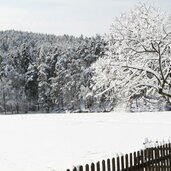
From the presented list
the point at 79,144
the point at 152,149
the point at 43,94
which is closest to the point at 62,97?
the point at 43,94

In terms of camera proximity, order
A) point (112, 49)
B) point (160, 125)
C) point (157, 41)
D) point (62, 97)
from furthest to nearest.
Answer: point (62, 97) < point (160, 125) < point (112, 49) < point (157, 41)

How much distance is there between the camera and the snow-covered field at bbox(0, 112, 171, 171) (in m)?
18.6

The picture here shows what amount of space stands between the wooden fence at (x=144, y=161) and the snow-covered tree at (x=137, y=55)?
1098cm

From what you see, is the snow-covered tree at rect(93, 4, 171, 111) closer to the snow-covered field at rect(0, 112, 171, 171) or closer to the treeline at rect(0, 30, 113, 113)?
the snow-covered field at rect(0, 112, 171, 171)

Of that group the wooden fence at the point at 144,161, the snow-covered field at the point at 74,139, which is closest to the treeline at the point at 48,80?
the snow-covered field at the point at 74,139

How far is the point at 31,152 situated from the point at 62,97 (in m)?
89.8

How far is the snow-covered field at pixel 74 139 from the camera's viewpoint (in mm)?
18561

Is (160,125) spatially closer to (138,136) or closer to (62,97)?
(138,136)

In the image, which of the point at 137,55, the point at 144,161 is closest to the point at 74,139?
the point at 137,55

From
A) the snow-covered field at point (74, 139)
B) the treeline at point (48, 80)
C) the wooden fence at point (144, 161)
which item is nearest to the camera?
the wooden fence at point (144, 161)

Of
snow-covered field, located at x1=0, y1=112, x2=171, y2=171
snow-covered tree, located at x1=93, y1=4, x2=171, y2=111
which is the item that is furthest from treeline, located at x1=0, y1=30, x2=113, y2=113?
snow-covered tree, located at x1=93, y1=4, x2=171, y2=111

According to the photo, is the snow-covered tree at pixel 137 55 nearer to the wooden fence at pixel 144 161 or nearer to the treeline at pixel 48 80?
the wooden fence at pixel 144 161

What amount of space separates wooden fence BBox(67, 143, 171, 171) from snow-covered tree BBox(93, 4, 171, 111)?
11.0m

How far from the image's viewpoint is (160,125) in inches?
1266
